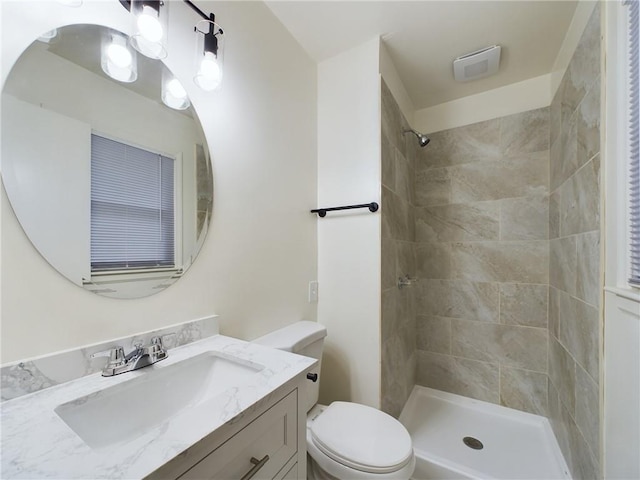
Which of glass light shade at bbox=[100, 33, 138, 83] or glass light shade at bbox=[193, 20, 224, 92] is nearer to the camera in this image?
glass light shade at bbox=[100, 33, 138, 83]

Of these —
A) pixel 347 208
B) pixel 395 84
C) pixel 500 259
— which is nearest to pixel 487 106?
pixel 395 84

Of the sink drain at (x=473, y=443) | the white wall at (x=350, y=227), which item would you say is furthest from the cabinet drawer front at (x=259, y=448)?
the sink drain at (x=473, y=443)

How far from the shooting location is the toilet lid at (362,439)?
99cm

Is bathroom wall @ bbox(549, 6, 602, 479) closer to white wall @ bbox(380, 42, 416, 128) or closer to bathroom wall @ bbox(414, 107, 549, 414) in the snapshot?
bathroom wall @ bbox(414, 107, 549, 414)

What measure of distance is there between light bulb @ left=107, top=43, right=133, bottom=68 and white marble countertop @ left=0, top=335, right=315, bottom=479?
0.92 m

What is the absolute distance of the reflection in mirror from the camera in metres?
0.65

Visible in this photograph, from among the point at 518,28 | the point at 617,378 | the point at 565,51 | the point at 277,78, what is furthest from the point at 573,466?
the point at 277,78

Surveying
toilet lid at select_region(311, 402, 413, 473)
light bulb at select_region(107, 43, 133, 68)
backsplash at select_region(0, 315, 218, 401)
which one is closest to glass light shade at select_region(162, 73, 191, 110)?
light bulb at select_region(107, 43, 133, 68)

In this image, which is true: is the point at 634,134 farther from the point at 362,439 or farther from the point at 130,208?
the point at 130,208

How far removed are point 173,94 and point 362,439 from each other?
60.5 inches

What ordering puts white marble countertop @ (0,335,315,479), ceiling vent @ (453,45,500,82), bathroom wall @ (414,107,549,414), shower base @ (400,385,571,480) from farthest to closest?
bathroom wall @ (414,107,549,414), ceiling vent @ (453,45,500,82), shower base @ (400,385,571,480), white marble countertop @ (0,335,315,479)

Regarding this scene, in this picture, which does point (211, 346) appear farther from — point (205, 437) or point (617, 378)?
point (617, 378)

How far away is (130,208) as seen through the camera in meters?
0.84

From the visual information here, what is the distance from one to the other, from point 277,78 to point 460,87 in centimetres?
146
